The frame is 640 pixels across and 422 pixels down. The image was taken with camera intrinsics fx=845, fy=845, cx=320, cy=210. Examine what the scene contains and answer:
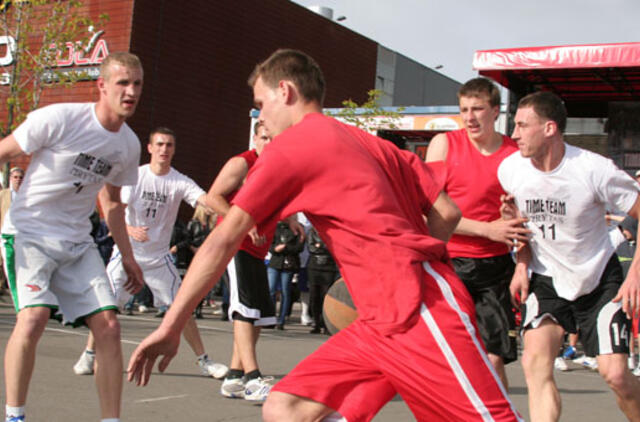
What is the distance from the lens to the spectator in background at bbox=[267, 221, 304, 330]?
1345 centimetres

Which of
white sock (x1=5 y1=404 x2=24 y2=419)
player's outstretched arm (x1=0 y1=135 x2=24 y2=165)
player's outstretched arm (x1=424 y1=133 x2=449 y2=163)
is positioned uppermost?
player's outstretched arm (x1=424 y1=133 x2=449 y2=163)

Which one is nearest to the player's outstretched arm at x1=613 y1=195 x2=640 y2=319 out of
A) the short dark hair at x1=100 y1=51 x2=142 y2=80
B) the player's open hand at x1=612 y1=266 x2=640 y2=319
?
the player's open hand at x1=612 y1=266 x2=640 y2=319

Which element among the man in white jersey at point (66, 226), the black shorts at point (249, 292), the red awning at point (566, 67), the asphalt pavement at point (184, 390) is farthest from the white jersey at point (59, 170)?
the red awning at point (566, 67)

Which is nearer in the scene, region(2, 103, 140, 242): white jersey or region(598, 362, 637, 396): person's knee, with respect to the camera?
region(598, 362, 637, 396): person's knee

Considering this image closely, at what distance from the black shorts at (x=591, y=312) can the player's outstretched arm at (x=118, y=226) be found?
2430 millimetres

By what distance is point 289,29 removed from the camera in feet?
98.7

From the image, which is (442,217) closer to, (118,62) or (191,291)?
(191,291)

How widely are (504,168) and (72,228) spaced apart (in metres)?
2.63

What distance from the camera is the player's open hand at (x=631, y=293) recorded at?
4.43m

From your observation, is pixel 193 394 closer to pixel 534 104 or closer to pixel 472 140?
pixel 472 140

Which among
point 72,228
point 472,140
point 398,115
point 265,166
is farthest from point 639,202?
point 398,115

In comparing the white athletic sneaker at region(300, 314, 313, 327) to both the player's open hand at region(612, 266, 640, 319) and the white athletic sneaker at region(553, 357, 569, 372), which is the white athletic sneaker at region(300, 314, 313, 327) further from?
the player's open hand at region(612, 266, 640, 319)

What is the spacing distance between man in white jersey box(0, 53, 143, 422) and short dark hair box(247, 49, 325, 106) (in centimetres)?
192

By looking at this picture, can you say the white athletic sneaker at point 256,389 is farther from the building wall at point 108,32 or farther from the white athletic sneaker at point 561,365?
the building wall at point 108,32
